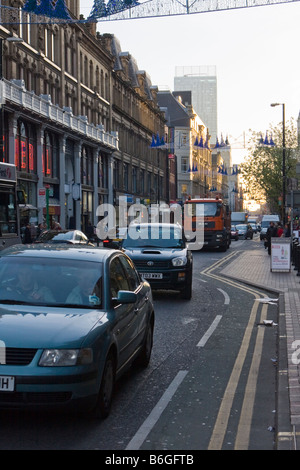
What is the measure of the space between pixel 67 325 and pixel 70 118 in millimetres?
40808

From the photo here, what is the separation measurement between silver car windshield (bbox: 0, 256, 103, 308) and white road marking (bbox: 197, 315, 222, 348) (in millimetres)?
3748

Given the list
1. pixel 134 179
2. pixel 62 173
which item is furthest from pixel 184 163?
pixel 62 173

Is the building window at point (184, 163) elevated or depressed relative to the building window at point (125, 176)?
elevated

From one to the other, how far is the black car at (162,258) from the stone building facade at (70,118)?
10.6m

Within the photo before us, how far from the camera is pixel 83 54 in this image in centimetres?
5244

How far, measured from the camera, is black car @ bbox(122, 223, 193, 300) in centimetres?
1493

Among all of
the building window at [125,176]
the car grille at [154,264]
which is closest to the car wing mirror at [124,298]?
the car grille at [154,264]

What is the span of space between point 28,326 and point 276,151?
73.6 metres

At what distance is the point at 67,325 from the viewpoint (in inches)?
231

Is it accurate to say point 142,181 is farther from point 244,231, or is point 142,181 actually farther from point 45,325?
point 45,325

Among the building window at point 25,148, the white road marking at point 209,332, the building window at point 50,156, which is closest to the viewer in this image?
the white road marking at point 209,332

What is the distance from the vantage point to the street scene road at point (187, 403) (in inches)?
217

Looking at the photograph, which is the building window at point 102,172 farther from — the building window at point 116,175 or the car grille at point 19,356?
the car grille at point 19,356
